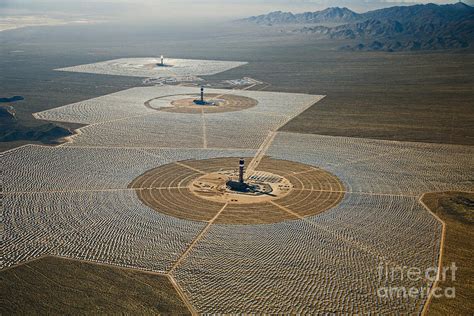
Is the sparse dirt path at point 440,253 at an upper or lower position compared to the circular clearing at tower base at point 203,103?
lower

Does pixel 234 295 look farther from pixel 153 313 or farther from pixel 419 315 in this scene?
pixel 419 315

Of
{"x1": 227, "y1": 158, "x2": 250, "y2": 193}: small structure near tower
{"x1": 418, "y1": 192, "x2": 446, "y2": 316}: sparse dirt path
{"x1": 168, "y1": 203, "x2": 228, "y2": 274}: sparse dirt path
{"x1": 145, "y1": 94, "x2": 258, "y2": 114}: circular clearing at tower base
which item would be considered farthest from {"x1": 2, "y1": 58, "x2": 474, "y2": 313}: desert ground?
{"x1": 145, "y1": 94, "x2": 258, "y2": 114}: circular clearing at tower base

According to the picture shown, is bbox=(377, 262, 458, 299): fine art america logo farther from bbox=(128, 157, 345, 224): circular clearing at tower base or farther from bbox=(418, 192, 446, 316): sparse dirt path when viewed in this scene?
bbox=(128, 157, 345, 224): circular clearing at tower base

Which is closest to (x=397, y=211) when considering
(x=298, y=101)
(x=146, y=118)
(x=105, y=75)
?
(x=146, y=118)

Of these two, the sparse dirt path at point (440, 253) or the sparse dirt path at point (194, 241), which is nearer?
the sparse dirt path at point (440, 253)

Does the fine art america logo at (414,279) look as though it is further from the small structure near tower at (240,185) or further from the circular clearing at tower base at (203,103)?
the circular clearing at tower base at (203,103)

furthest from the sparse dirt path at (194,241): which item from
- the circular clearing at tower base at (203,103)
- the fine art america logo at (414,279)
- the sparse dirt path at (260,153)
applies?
the circular clearing at tower base at (203,103)
